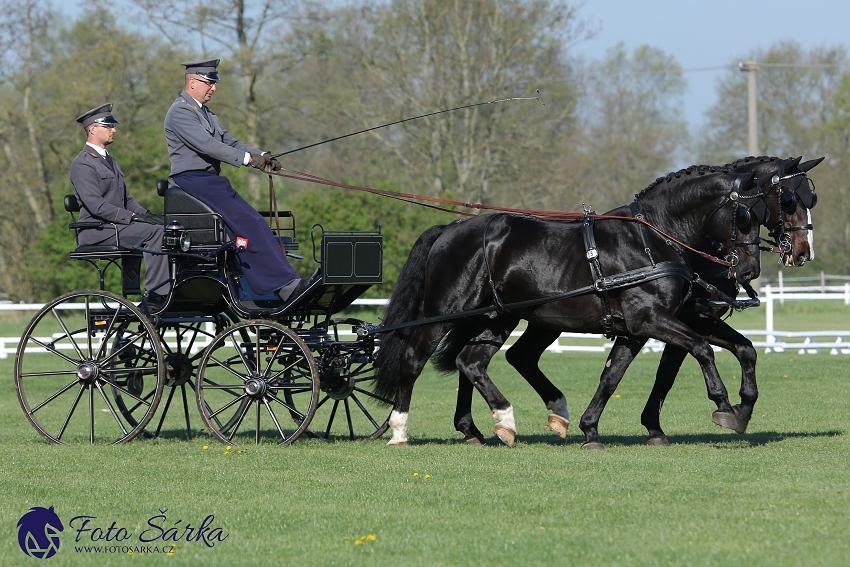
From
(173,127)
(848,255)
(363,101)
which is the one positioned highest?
(363,101)

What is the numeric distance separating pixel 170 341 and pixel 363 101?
48.1 feet

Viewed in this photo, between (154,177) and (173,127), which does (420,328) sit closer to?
(173,127)

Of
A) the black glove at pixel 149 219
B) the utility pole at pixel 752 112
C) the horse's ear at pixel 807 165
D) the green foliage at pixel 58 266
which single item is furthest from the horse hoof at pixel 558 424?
the green foliage at pixel 58 266

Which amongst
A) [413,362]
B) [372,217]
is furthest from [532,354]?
[372,217]

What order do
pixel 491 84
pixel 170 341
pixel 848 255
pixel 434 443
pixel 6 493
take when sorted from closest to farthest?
1. pixel 6 493
2. pixel 434 443
3. pixel 170 341
4. pixel 491 84
5. pixel 848 255

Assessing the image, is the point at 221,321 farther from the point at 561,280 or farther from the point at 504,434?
the point at 561,280

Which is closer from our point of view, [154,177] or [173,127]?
[173,127]

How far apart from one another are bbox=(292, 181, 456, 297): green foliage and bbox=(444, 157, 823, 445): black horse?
1868 centimetres

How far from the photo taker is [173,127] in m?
8.22

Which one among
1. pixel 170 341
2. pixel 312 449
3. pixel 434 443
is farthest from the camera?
pixel 170 341

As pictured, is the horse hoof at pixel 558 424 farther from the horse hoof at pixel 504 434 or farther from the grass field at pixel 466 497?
the horse hoof at pixel 504 434

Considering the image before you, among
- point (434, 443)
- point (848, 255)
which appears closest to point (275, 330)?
point (434, 443)

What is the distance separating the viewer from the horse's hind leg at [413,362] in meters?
8.30

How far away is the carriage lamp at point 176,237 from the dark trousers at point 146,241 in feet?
0.37
